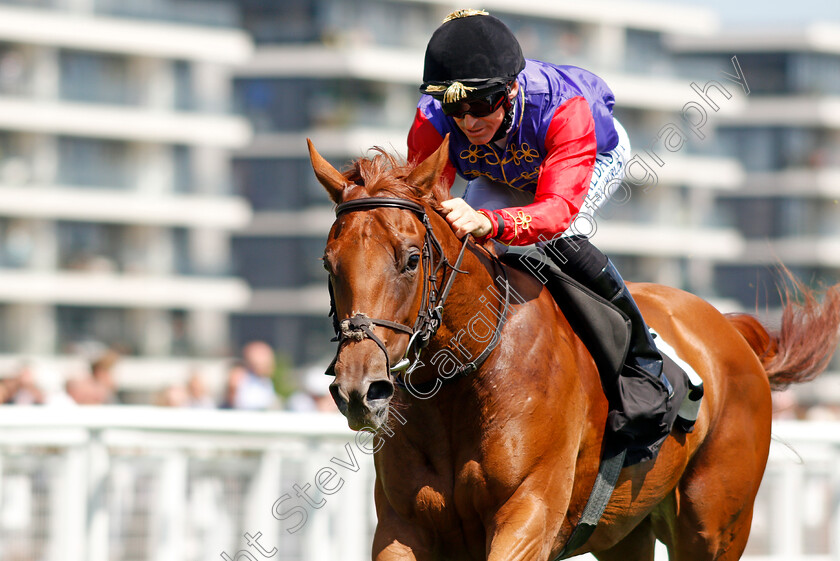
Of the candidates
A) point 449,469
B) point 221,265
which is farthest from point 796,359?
point 221,265

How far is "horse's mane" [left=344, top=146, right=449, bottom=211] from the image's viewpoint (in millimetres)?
3086

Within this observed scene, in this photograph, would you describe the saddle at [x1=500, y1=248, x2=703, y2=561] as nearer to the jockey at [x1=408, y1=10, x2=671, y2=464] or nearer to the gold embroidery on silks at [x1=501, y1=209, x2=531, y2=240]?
the jockey at [x1=408, y1=10, x2=671, y2=464]

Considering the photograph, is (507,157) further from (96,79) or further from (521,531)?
(96,79)

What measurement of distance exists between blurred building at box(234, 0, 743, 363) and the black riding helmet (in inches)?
1486

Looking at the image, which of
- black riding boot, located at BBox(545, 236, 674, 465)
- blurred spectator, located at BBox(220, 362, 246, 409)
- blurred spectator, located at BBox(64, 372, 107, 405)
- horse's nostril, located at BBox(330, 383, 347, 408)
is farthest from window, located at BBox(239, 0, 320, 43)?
horse's nostril, located at BBox(330, 383, 347, 408)

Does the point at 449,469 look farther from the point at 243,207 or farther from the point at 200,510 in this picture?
the point at 243,207

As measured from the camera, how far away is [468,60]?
3.37 meters

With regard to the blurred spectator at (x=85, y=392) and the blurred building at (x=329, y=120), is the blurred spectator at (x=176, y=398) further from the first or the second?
the blurred building at (x=329, y=120)

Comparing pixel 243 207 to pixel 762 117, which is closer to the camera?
pixel 243 207

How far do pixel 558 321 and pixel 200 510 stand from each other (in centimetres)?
271

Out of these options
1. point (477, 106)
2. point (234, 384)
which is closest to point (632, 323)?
point (477, 106)

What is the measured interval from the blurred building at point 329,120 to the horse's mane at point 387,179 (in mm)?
37888

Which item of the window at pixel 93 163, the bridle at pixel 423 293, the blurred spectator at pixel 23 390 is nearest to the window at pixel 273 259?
the window at pixel 93 163

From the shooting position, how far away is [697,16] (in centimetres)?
5291
